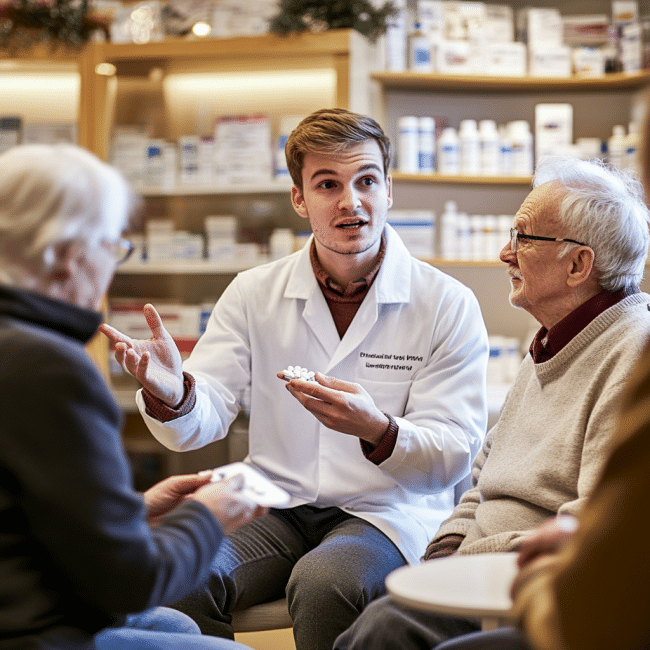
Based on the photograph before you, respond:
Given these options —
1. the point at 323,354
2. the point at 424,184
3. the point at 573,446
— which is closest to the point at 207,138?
the point at 424,184

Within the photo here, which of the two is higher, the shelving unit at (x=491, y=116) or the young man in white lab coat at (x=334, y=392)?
the shelving unit at (x=491, y=116)

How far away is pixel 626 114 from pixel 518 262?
2.52 meters

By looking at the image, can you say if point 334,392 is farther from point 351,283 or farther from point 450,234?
point 450,234

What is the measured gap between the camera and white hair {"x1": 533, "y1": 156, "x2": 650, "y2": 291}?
1604 millimetres

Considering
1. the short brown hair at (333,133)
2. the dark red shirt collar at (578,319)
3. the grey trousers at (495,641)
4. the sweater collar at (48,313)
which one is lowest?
the grey trousers at (495,641)

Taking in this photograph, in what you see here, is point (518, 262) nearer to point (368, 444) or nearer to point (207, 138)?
point (368, 444)

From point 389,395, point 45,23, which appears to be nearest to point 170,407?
point 389,395

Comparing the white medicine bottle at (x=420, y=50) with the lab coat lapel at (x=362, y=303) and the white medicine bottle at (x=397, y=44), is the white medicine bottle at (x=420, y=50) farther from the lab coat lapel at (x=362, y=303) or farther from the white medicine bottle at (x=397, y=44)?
the lab coat lapel at (x=362, y=303)

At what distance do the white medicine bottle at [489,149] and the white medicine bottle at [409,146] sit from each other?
1.03ft

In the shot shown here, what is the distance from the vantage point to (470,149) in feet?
12.0

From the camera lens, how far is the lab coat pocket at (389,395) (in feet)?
6.61

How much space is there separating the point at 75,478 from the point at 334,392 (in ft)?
2.73

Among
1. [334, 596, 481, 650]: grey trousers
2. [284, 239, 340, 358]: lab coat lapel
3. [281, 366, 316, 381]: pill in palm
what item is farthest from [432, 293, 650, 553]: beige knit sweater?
[284, 239, 340, 358]: lab coat lapel

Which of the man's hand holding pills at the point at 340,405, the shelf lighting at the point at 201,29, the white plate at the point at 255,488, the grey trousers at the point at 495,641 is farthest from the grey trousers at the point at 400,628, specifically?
the shelf lighting at the point at 201,29
